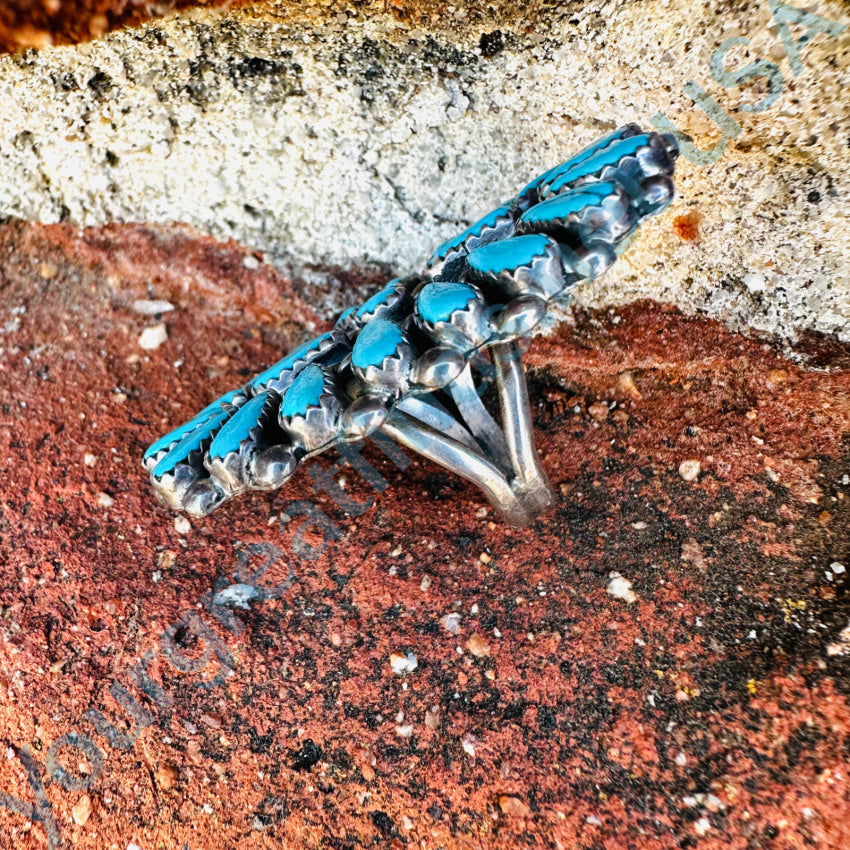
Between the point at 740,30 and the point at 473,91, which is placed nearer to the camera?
the point at 740,30

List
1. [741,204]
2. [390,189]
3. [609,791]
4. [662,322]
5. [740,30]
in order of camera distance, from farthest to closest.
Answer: [390,189]
[662,322]
[741,204]
[740,30]
[609,791]

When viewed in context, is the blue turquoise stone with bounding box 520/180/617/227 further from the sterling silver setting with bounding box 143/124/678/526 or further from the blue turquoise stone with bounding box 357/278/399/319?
the blue turquoise stone with bounding box 357/278/399/319

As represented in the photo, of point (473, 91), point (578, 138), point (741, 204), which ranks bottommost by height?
point (741, 204)

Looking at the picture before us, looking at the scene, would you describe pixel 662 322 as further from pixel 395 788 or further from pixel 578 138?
pixel 395 788

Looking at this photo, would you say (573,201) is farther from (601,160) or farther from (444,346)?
(444,346)

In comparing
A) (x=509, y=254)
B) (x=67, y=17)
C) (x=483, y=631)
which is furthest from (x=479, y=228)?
(x=67, y=17)

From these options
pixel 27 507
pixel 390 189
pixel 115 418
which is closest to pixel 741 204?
pixel 390 189

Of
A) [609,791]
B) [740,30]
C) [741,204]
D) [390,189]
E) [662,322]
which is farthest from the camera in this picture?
[390,189]

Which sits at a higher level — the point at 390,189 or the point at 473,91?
the point at 473,91

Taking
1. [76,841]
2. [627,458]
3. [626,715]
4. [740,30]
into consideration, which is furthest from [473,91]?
[76,841]
